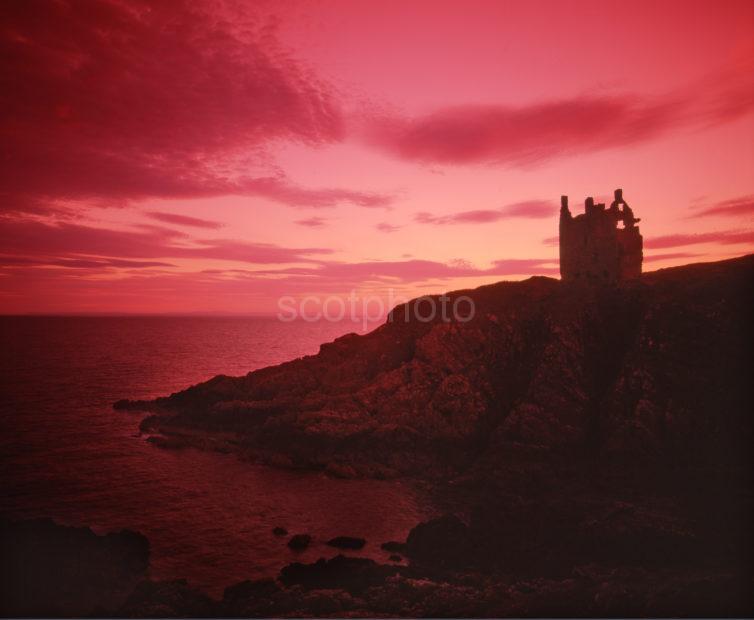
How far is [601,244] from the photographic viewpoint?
221 feet

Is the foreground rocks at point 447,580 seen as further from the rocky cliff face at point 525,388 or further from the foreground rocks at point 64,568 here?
the rocky cliff face at point 525,388

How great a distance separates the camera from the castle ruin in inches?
2628

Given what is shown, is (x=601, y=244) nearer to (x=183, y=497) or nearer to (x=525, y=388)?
(x=525, y=388)

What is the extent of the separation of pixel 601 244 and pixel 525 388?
1067 inches

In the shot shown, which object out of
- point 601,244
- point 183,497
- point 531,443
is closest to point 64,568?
point 183,497

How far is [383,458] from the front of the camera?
50625 millimetres

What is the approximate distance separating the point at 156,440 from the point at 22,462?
44.7ft

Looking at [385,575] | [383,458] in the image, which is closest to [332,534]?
[385,575]

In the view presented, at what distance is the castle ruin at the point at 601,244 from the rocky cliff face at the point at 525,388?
4425 millimetres

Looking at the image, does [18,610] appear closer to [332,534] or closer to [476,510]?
[332,534]

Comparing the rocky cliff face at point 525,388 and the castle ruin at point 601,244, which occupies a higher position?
the castle ruin at point 601,244

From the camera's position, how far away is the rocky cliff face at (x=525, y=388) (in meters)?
46.0

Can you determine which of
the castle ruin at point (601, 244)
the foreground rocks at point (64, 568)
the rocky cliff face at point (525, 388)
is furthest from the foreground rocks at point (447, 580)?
the castle ruin at point (601, 244)

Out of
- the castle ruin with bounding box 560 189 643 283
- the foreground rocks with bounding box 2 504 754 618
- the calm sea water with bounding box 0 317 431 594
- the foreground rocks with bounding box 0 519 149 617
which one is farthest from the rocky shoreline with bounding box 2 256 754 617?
the castle ruin with bounding box 560 189 643 283
